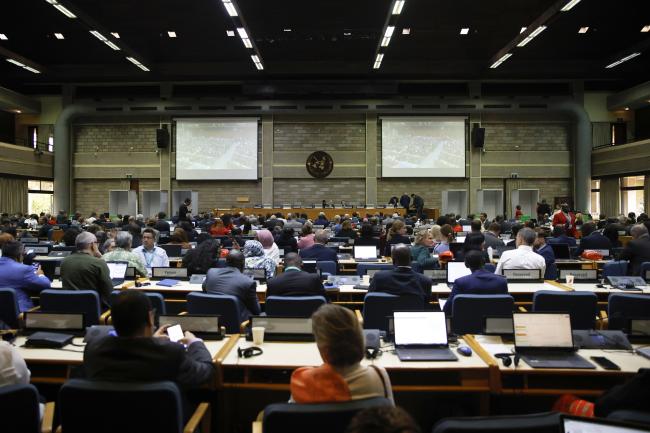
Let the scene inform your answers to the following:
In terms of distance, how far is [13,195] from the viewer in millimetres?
18594

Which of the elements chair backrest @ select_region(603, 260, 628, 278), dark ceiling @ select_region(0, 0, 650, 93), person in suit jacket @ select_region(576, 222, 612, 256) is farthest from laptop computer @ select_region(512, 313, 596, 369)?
dark ceiling @ select_region(0, 0, 650, 93)

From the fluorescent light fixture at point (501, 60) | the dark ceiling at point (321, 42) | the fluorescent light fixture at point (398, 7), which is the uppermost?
the dark ceiling at point (321, 42)

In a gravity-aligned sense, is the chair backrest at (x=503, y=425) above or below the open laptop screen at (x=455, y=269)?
below

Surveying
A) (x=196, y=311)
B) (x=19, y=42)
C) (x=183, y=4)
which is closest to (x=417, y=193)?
(x=183, y=4)

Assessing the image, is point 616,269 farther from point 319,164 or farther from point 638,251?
point 319,164

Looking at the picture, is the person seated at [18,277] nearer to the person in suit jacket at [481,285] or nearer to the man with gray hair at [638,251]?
the person in suit jacket at [481,285]

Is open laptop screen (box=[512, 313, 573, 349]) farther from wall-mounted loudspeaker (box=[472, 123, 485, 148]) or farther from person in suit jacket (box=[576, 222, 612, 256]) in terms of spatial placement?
wall-mounted loudspeaker (box=[472, 123, 485, 148])

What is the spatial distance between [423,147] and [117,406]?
731 inches

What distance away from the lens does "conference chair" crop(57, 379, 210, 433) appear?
77.7 inches

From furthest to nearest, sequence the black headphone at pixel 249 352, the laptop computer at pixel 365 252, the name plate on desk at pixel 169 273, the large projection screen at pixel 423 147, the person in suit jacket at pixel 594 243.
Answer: the large projection screen at pixel 423 147 < the person in suit jacket at pixel 594 243 < the laptop computer at pixel 365 252 < the name plate on desk at pixel 169 273 < the black headphone at pixel 249 352

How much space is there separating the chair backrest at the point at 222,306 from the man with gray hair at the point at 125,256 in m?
2.27

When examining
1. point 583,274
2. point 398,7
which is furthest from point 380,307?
point 398,7

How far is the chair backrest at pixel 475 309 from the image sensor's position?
12.8 ft

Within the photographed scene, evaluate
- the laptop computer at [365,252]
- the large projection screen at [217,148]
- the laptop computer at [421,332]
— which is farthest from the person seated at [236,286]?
the large projection screen at [217,148]
